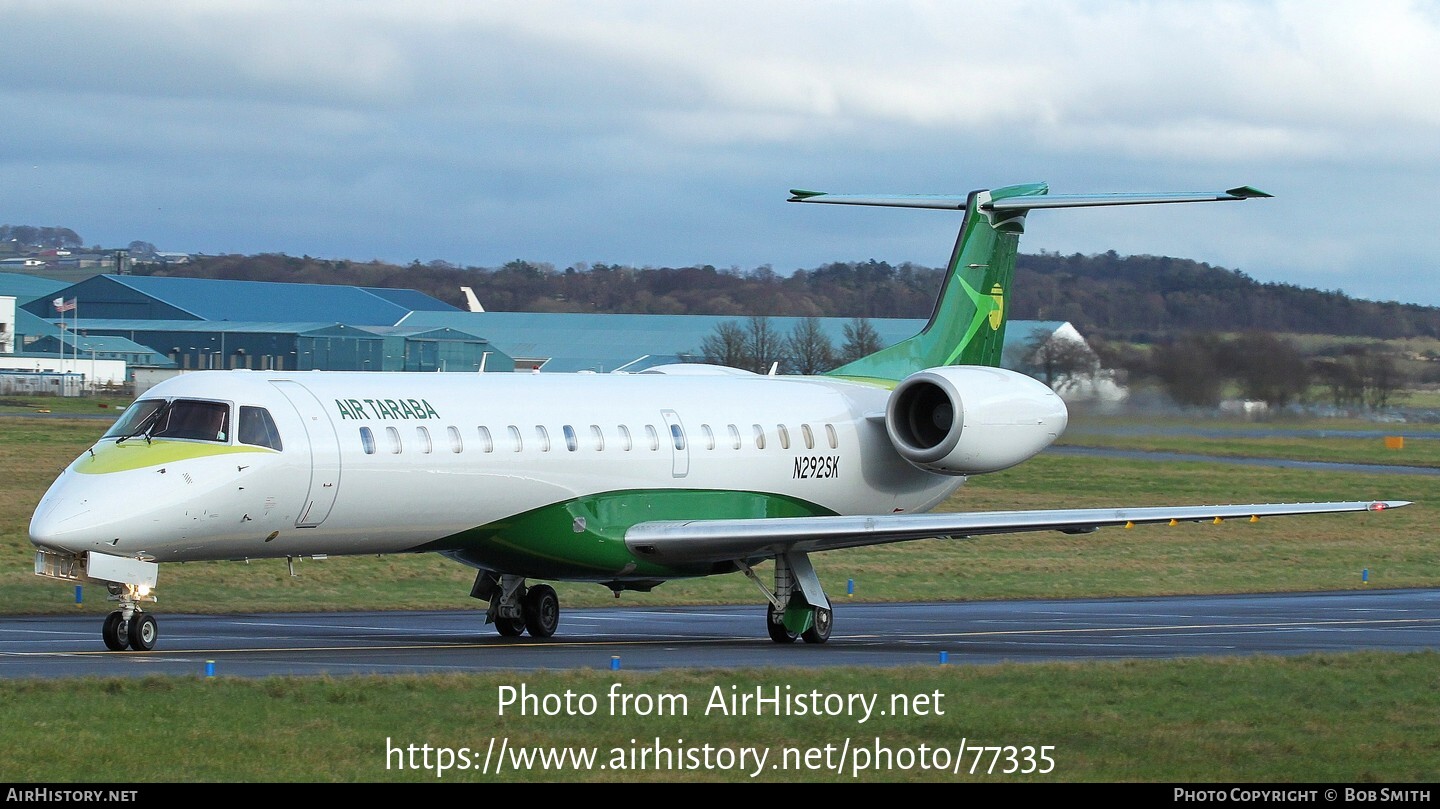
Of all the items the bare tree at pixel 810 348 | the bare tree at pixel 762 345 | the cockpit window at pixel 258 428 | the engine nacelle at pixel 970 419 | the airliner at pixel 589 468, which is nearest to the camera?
the airliner at pixel 589 468

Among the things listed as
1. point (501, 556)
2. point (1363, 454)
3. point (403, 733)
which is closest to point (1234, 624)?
point (501, 556)

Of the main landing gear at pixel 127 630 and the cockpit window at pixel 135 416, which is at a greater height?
the cockpit window at pixel 135 416

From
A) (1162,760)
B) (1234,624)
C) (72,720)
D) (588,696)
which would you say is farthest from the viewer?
(1234,624)

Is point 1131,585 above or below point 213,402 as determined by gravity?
below

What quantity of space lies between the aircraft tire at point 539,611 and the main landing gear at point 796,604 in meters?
2.66

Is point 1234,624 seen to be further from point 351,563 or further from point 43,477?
point 43,477

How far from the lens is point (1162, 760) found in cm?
1305

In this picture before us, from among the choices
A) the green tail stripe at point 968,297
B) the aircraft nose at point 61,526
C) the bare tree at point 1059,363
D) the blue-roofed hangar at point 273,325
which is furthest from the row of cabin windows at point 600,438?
the blue-roofed hangar at point 273,325

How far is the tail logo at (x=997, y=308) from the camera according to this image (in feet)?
95.4

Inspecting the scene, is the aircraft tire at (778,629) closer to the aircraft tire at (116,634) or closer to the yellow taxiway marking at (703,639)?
the yellow taxiway marking at (703,639)

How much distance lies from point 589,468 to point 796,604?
3.25m

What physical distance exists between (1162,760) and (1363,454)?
5761 centimetres

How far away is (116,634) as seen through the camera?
19.5m

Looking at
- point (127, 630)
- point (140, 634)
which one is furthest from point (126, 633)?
point (140, 634)
